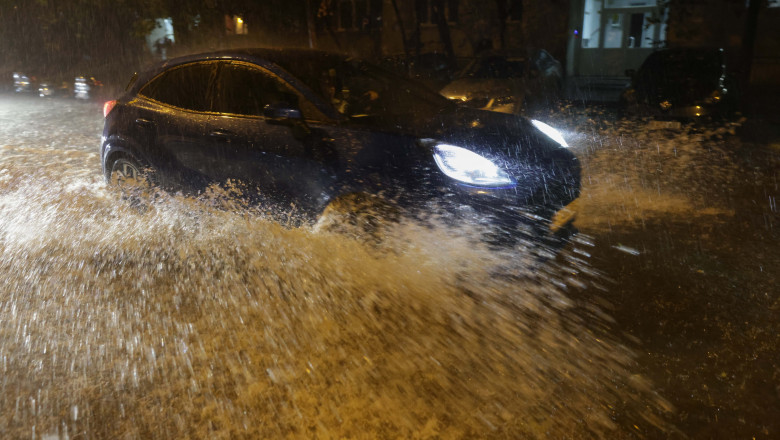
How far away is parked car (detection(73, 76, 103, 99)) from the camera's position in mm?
22391

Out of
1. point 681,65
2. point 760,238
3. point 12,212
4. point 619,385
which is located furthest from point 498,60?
point 619,385

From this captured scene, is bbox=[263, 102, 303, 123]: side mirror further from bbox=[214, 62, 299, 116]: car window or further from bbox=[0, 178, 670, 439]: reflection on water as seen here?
bbox=[0, 178, 670, 439]: reflection on water

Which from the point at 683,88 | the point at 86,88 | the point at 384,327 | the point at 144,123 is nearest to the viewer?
the point at 384,327

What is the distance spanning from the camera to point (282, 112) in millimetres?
4684

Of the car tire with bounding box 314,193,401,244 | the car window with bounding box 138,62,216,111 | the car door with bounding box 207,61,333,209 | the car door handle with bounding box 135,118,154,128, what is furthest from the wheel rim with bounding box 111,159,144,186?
the car tire with bounding box 314,193,401,244

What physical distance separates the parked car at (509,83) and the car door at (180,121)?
681 centimetres

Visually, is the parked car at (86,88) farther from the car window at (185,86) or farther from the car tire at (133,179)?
the car window at (185,86)

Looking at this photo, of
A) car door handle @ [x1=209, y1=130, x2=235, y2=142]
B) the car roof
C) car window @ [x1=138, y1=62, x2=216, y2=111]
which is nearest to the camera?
car door handle @ [x1=209, y1=130, x2=235, y2=142]

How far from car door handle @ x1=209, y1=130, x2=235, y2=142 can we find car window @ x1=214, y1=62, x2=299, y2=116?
0.19 m

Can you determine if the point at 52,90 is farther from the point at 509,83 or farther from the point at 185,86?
the point at 185,86

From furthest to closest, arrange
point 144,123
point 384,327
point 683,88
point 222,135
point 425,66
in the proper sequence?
point 425,66, point 683,88, point 144,123, point 222,135, point 384,327

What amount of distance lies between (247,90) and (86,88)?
20.3 meters

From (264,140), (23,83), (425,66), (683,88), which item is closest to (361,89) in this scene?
(264,140)

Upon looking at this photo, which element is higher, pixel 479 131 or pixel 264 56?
pixel 264 56
